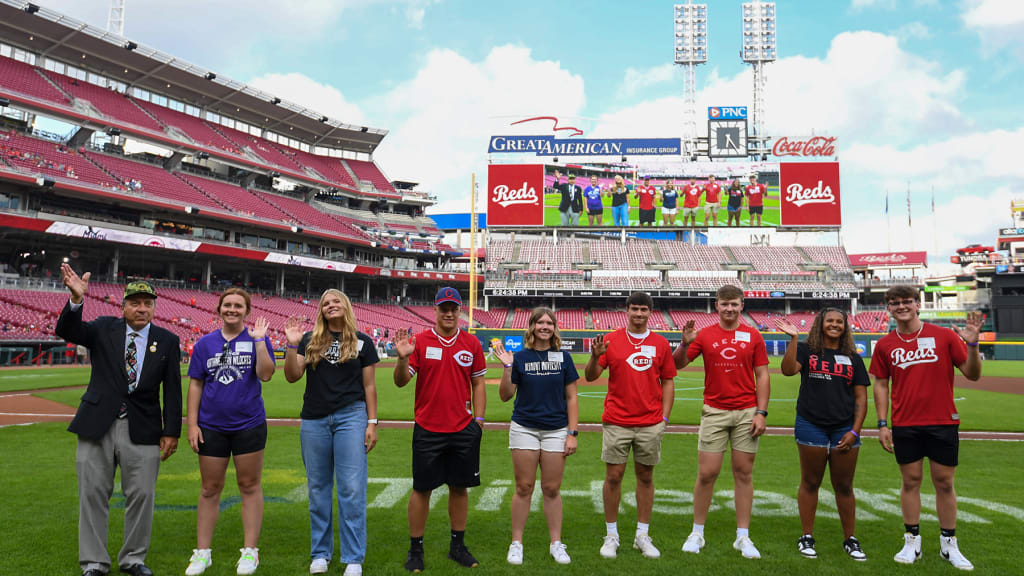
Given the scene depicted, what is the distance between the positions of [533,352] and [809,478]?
2722mm

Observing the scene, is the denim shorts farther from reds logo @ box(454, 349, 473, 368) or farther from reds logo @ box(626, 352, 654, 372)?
reds logo @ box(454, 349, 473, 368)

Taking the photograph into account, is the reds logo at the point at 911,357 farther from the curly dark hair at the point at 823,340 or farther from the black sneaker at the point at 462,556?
the black sneaker at the point at 462,556

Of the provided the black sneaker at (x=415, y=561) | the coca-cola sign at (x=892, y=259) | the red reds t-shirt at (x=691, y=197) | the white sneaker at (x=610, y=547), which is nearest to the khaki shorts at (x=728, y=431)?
the white sneaker at (x=610, y=547)

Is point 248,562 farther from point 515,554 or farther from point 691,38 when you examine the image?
point 691,38

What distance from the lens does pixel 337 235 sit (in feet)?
184

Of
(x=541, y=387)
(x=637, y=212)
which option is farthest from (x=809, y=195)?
(x=541, y=387)

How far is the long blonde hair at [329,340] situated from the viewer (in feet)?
16.1

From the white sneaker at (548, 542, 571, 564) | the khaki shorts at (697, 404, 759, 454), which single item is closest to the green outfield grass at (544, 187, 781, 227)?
the khaki shorts at (697, 404, 759, 454)

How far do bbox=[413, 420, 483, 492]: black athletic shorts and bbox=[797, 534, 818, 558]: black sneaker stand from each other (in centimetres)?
289

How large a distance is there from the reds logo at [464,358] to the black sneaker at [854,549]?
3649 mm

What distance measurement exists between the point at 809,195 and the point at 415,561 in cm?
5985

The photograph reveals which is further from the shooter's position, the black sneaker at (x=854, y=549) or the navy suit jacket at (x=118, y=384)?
the black sneaker at (x=854, y=549)

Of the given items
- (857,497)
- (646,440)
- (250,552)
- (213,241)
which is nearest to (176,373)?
(250,552)

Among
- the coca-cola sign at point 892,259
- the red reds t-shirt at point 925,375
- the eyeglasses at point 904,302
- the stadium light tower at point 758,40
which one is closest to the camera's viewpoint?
the red reds t-shirt at point 925,375
